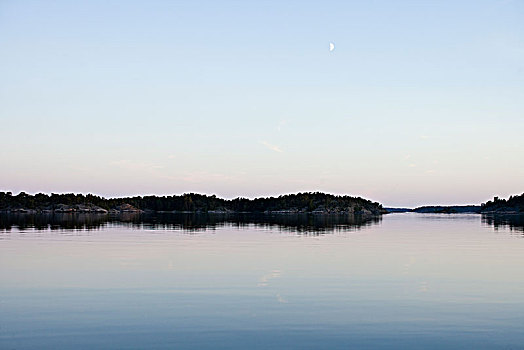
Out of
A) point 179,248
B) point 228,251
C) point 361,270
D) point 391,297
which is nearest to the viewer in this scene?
point 391,297

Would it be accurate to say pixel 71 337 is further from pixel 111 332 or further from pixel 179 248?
pixel 179 248

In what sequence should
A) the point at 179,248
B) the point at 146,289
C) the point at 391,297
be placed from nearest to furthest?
the point at 391,297, the point at 146,289, the point at 179,248

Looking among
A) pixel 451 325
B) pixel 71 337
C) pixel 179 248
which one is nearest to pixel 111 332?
pixel 71 337

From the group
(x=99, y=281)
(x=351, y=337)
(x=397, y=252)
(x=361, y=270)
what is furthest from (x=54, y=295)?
(x=397, y=252)

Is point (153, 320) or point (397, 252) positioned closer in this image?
point (153, 320)

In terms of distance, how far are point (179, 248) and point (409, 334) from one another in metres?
36.8

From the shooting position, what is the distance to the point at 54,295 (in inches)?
1032

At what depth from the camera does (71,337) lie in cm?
1838

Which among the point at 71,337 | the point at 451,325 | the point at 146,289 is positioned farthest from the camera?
the point at 146,289

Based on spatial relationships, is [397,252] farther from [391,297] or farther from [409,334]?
[409,334]

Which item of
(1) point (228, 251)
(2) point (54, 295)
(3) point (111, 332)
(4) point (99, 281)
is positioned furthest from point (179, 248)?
(3) point (111, 332)

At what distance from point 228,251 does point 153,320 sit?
28.8 metres

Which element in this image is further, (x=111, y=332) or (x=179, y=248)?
(x=179, y=248)

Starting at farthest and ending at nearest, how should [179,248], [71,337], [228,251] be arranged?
[179,248]
[228,251]
[71,337]
